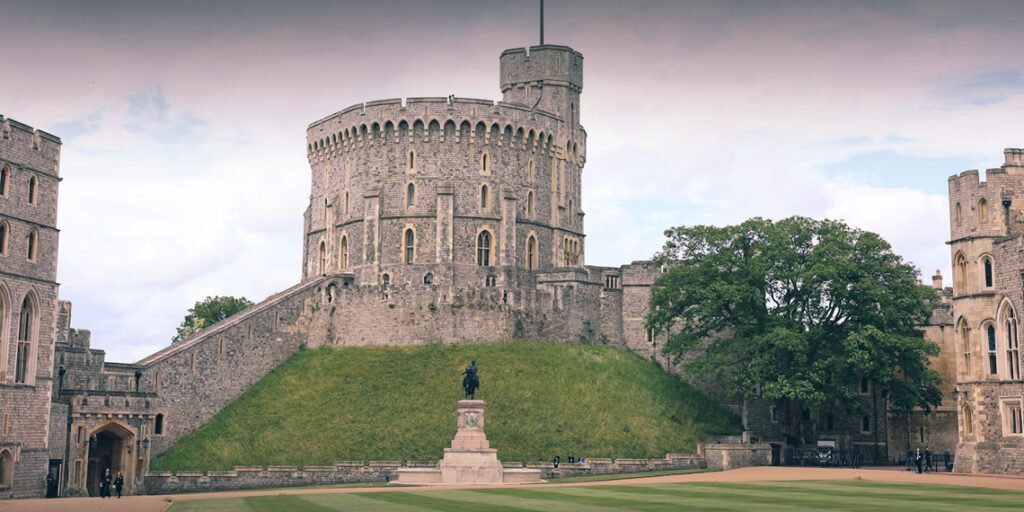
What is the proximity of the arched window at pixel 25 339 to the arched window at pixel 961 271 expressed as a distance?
48850mm

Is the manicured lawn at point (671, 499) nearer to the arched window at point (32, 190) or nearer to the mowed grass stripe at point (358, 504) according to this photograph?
the mowed grass stripe at point (358, 504)

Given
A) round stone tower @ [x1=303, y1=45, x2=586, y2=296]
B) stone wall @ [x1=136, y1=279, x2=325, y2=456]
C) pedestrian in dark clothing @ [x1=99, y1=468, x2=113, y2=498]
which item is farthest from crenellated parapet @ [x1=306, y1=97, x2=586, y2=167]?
pedestrian in dark clothing @ [x1=99, y1=468, x2=113, y2=498]

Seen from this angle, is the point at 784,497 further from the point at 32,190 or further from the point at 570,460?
the point at 32,190

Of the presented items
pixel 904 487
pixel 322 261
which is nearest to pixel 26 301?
pixel 322 261

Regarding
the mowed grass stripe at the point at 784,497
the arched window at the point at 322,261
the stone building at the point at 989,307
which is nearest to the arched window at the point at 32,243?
the mowed grass stripe at the point at 784,497

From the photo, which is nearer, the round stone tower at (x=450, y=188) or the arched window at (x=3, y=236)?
the arched window at (x=3, y=236)

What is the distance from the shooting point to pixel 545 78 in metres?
94.8

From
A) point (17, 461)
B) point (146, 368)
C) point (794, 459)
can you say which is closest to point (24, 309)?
point (17, 461)

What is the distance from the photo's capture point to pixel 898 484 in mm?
49156

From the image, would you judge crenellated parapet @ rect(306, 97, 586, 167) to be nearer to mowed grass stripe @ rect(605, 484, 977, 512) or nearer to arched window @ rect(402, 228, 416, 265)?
arched window @ rect(402, 228, 416, 265)

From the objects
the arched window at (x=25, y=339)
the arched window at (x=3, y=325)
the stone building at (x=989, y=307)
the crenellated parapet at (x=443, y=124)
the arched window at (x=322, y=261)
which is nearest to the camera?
the arched window at (x=3, y=325)

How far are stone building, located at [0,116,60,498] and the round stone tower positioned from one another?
3261 cm

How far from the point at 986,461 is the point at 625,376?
27.3 meters

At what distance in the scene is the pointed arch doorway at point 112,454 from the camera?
6175cm
